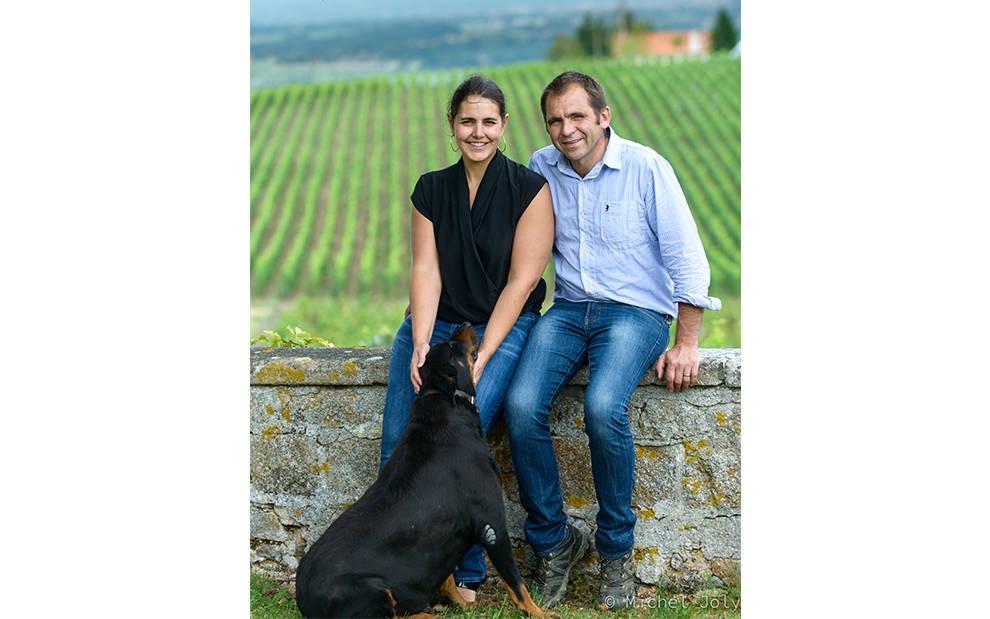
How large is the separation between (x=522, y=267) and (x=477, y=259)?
193mm

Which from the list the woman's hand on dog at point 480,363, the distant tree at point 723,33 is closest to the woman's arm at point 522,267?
the woman's hand on dog at point 480,363

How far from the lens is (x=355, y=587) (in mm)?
2344

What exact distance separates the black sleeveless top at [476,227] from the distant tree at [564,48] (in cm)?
4022

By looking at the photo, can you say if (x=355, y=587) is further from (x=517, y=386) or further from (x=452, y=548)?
(x=517, y=386)

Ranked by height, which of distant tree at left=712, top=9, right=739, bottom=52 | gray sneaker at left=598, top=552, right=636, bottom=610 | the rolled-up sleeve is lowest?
gray sneaker at left=598, top=552, right=636, bottom=610

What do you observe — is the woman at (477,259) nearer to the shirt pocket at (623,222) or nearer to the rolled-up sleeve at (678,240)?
the shirt pocket at (623,222)

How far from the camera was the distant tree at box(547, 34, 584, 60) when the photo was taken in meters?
41.7

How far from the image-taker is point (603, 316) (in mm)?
2947

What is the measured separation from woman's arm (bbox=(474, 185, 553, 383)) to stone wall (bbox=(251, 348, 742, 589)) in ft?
1.50

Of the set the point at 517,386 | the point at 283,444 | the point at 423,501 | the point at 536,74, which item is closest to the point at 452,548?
the point at 423,501

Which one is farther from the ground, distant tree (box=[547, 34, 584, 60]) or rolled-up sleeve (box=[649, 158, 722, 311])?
distant tree (box=[547, 34, 584, 60])

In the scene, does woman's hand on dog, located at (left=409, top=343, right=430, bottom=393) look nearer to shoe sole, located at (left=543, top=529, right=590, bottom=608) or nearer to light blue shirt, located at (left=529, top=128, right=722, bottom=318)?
light blue shirt, located at (left=529, top=128, right=722, bottom=318)

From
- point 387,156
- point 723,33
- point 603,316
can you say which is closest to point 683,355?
point 603,316

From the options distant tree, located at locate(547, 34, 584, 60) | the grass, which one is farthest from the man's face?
distant tree, located at locate(547, 34, 584, 60)
